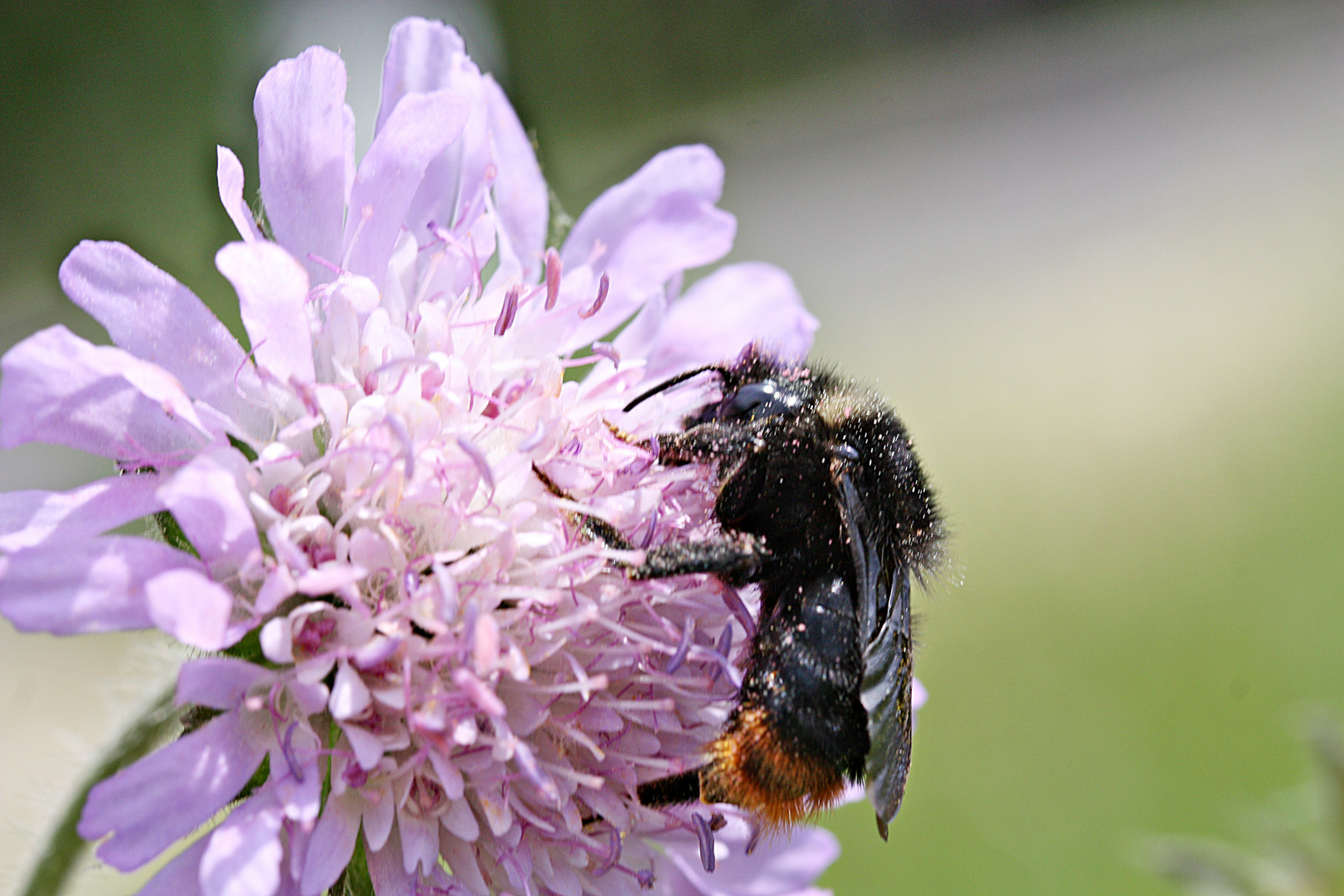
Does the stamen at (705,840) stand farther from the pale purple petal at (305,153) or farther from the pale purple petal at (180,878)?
the pale purple petal at (305,153)

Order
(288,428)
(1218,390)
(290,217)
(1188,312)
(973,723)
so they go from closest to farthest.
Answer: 1. (288,428)
2. (290,217)
3. (973,723)
4. (1218,390)
5. (1188,312)

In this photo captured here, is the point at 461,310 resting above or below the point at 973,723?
below

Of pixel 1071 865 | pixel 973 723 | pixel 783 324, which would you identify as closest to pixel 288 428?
pixel 783 324

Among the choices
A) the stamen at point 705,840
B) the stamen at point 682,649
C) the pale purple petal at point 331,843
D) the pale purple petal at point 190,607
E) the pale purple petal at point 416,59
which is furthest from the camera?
the pale purple petal at point 416,59

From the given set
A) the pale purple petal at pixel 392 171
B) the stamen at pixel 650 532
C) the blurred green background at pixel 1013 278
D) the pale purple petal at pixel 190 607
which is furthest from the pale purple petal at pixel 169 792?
the blurred green background at pixel 1013 278

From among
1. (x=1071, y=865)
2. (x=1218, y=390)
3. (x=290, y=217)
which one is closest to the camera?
(x=290, y=217)

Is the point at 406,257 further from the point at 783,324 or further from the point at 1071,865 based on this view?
the point at 1071,865

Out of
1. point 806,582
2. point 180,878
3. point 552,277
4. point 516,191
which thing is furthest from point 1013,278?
point 180,878
